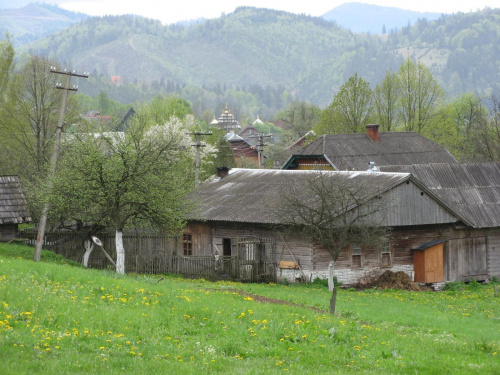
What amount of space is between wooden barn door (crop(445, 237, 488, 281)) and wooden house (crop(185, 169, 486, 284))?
0.19ft

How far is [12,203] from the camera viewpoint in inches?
1366

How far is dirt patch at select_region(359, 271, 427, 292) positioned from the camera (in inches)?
1366

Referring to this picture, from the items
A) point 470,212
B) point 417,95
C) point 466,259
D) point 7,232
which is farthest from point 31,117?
point 417,95

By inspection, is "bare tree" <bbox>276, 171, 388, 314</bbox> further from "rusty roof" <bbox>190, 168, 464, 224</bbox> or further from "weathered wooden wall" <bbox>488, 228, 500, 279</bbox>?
"weathered wooden wall" <bbox>488, 228, 500, 279</bbox>

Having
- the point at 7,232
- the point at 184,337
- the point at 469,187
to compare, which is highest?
the point at 469,187

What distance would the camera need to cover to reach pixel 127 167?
28.0 m

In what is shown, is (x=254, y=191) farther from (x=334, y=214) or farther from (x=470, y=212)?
(x=470, y=212)

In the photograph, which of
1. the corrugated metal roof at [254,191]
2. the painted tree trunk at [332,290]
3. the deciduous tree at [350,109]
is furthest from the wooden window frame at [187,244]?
the deciduous tree at [350,109]

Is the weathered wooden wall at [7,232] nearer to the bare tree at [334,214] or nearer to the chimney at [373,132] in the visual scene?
the bare tree at [334,214]

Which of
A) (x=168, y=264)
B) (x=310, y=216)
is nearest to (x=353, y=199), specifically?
(x=310, y=216)

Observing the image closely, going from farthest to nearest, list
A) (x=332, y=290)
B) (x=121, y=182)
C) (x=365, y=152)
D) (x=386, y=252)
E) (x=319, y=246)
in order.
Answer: (x=365, y=152) → (x=386, y=252) → (x=319, y=246) → (x=332, y=290) → (x=121, y=182)

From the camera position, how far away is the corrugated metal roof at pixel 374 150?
54.0 m

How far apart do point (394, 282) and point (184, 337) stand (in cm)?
2226

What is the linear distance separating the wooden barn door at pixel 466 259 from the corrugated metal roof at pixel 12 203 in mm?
21479
